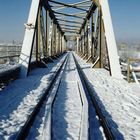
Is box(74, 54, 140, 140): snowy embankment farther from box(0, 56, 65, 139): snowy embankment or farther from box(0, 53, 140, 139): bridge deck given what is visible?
box(0, 56, 65, 139): snowy embankment

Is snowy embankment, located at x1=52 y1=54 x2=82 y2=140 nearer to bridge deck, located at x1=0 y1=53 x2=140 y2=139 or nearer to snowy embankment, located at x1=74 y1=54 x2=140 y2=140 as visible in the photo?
bridge deck, located at x1=0 y1=53 x2=140 y2=139

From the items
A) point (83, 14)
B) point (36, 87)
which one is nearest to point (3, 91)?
point (36, 87)

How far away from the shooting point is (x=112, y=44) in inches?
617

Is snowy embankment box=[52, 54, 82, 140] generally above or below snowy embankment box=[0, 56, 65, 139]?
above

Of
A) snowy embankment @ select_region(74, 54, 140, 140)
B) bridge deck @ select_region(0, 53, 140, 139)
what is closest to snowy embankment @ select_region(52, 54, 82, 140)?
bridge deck @ select_region(0, 53, 140, 139)

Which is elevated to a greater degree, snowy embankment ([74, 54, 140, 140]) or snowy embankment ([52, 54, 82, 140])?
snowy embankment ([52, 54, 82, 140])

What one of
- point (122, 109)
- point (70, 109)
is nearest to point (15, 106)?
point (70, 109)

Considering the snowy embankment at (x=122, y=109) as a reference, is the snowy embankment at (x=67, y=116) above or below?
above

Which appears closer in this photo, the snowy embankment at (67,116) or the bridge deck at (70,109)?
the snowy embankment at (67,116)

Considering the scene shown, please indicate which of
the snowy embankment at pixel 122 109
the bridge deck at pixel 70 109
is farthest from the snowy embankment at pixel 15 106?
the snowy embankment at pixel 122 109

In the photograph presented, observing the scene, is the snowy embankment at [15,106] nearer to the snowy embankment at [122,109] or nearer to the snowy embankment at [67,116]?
the snowy embankment at [67,116]

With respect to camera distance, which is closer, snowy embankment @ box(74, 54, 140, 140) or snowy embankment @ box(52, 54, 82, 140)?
snowy embankment @ box(52, 54, 82, 140)

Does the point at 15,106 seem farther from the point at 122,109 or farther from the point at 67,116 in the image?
the point at 122,109

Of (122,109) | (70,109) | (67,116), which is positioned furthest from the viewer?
(122,109)
